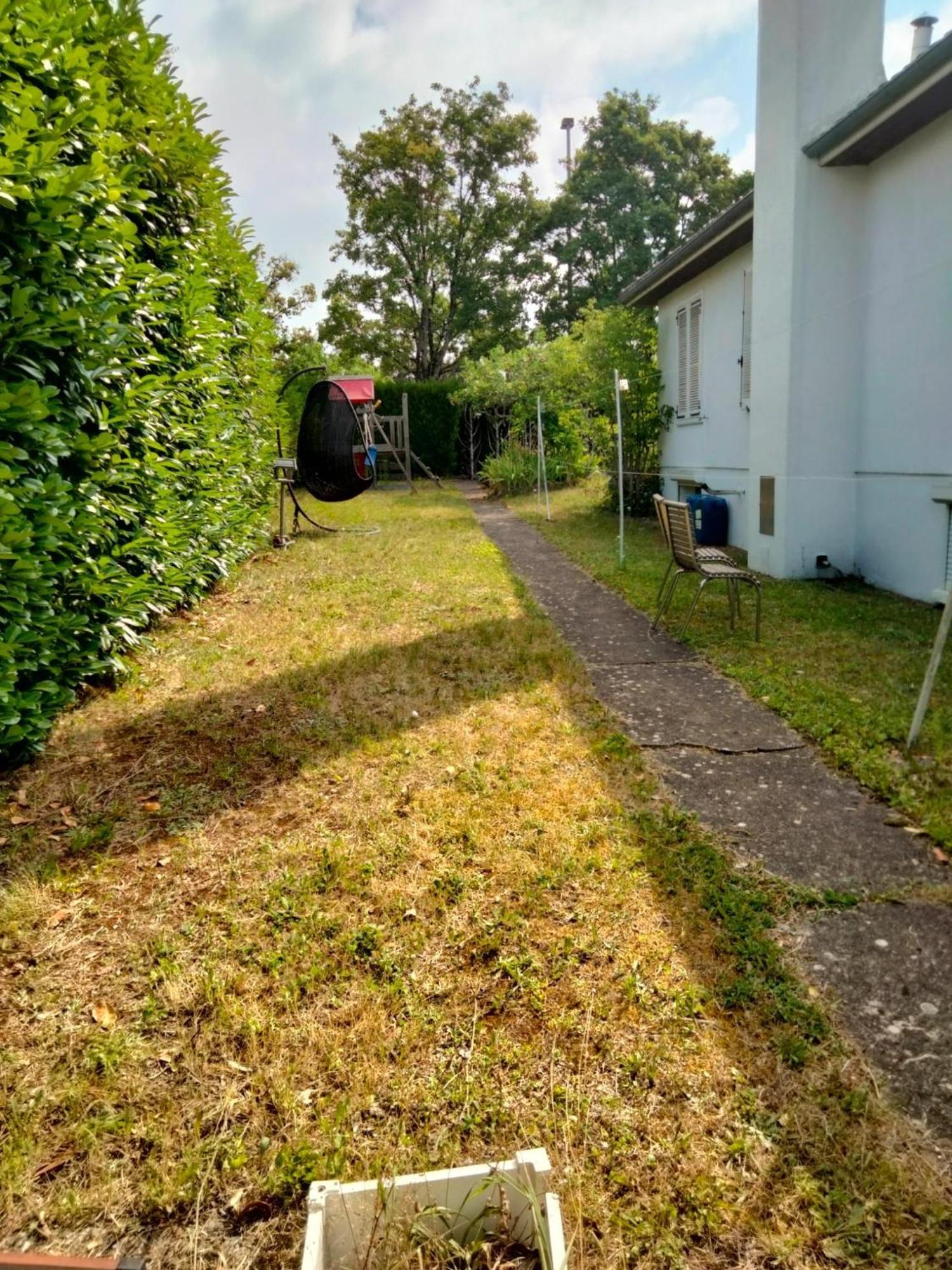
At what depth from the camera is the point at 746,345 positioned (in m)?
9.17

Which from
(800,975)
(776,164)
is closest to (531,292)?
(776,164)

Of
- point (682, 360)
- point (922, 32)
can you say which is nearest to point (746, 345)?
point (682, 360)

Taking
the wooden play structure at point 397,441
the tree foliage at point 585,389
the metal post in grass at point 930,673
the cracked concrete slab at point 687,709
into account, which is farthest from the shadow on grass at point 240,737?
the wooden play structure at point 397,441

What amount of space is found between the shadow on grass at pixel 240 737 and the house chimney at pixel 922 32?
7.64 m

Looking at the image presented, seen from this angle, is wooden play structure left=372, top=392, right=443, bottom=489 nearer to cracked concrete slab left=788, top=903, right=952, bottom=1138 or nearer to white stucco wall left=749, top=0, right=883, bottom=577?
white stucco wall left=749, top=0, right=883, bottom=577

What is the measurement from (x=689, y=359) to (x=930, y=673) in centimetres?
891

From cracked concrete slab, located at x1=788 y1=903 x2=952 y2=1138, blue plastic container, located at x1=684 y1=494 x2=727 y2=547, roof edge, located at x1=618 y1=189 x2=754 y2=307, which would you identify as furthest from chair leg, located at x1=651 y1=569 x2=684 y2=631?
roof edge, located at x1=618 y1=189 x2=754 y2=307

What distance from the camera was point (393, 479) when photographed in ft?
71.8

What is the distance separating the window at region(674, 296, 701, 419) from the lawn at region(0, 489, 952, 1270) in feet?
27.5

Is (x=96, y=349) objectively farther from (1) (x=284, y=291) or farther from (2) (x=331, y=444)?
(1) (x=284, y=291)

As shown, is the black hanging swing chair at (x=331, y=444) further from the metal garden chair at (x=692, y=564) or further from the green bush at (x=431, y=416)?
the green bush at (x=431, y=416)

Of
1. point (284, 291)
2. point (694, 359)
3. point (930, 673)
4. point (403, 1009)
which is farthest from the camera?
point (284, 291)

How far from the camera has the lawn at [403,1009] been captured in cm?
160

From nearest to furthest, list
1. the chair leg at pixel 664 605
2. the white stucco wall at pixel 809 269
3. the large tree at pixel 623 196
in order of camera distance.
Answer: the chair leg at pixel 664 605
the white stucco wall at pixel 809 269
the large tree at pixel 623 196
